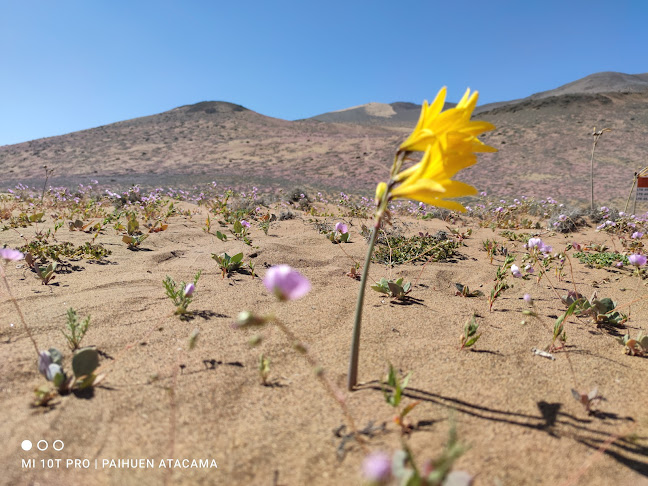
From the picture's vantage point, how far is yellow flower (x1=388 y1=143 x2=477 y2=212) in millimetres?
1066

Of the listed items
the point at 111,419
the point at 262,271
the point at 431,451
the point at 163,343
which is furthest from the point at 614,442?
the point at 262,271

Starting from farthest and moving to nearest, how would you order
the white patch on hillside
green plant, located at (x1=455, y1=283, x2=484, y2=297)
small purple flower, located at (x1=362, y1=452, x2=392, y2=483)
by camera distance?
the white patch on hillside
green plant, located at (x1=455, y1=283, x2=484, y2=297)
small purple flower, located at (x1=362, y1=452, x2=392, y2=483)

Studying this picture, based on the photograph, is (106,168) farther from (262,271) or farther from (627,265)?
(627,265)

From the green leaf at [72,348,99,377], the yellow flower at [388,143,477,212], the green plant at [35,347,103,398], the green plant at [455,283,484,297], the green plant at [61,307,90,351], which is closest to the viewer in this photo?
the yellow flower at [388,143,477,212]

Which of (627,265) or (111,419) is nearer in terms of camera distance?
(111,419)

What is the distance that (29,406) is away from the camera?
50.4 inches

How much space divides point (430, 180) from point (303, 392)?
973 mm

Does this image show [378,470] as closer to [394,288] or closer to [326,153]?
[394,288]

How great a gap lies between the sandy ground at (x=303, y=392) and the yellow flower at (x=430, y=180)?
67cm

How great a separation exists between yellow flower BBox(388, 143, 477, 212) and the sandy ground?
2.21 feet

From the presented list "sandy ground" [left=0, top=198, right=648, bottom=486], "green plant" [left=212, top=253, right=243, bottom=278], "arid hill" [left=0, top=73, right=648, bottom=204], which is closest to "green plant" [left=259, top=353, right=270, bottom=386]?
"sandy ground" [left=0, top=198, right=648, bottom=486]

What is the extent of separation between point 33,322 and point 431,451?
7.02ft

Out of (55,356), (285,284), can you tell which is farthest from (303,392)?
(55,356)

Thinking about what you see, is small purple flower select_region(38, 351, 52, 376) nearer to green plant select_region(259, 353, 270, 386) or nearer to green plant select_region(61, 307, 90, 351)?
green plant select_region(61, 307, 90, 351)
